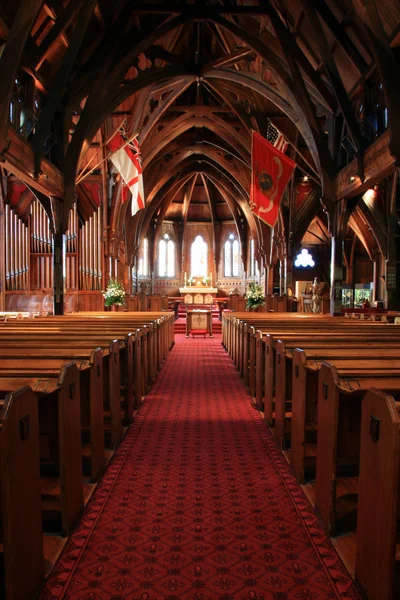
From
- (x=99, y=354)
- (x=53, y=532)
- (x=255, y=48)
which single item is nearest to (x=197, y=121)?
(x=255, y=48)

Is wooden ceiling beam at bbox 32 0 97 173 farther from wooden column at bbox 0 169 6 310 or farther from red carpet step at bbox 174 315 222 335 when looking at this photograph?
red carpet step at bbox 174 315 222 335

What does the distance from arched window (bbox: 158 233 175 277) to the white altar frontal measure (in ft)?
11.1

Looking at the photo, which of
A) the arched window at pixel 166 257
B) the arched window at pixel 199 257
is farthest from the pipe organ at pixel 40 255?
the arched window at pixel 199 257

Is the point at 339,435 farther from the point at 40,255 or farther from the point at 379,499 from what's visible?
the point at 40,255

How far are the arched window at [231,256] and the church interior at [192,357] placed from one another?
946cm

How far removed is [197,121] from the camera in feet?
60.8

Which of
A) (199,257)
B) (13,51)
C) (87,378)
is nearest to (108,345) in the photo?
(87,378)

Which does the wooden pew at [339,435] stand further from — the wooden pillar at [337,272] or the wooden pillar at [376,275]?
the wooden pillar at [376,275]

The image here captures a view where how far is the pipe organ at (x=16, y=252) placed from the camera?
589 inches

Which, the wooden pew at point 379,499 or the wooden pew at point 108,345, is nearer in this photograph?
the wooden pew at point 379,499

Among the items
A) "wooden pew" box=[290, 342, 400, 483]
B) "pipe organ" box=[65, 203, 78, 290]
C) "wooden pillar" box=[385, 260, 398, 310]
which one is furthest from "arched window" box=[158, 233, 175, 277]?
"wooden pew" box=[290, 342, 400, 483]

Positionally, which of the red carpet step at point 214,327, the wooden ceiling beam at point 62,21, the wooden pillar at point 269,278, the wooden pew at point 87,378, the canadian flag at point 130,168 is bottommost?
the red carpet step at point 214,327

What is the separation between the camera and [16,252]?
15352 mm

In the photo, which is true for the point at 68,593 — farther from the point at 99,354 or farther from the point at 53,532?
the point at 99,354
